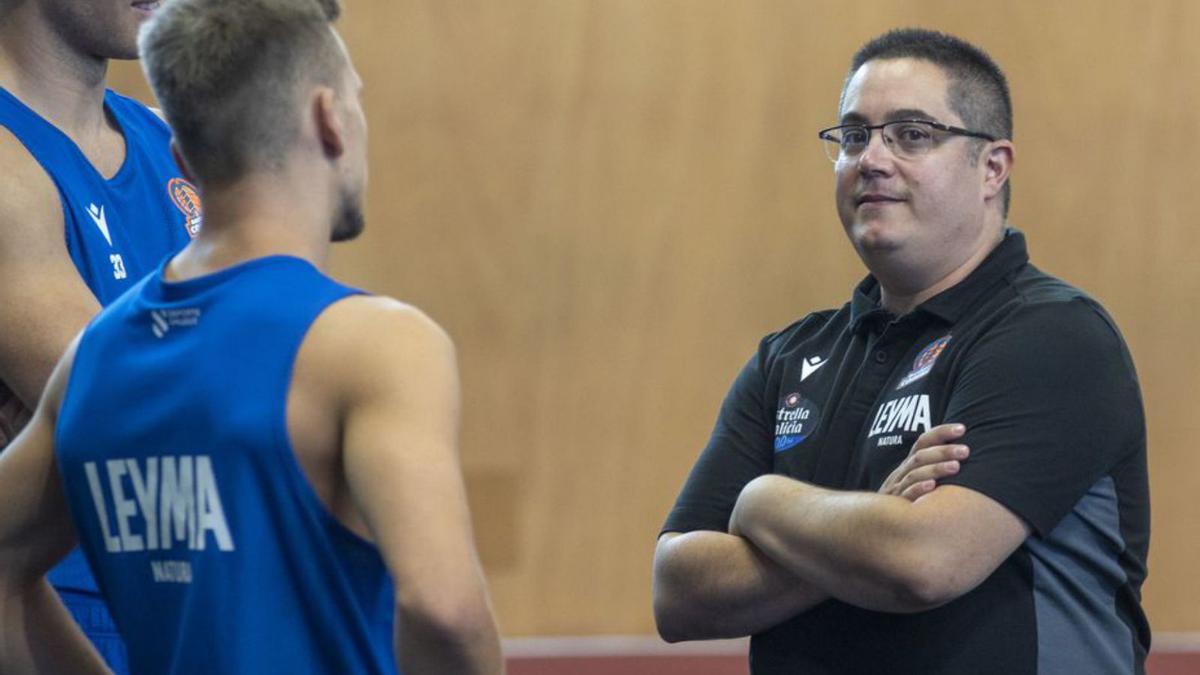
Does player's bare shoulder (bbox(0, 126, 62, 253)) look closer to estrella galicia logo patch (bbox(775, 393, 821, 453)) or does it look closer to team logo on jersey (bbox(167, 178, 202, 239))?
team logo on jersey (bbox(167, 178, 202, 239))

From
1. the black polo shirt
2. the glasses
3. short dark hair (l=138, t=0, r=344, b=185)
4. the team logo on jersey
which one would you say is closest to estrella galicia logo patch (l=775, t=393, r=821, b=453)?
the black polo shirt

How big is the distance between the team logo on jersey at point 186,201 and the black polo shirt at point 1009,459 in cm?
89

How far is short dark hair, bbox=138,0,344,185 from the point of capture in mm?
1352

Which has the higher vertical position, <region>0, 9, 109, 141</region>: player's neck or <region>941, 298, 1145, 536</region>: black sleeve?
<region>0, 9, 109, 141</region>: player's neck

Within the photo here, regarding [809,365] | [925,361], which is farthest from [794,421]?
[925,361]

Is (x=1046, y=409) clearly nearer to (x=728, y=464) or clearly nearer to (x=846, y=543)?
(x=846, y=543)

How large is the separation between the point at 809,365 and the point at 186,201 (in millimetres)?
929

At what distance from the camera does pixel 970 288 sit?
6.95ft

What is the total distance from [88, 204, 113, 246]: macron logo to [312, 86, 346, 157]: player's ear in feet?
2.26

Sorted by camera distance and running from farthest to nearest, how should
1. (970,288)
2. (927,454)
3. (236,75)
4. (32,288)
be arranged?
(970,288) → (927,454) → (32,288) → (236,75)

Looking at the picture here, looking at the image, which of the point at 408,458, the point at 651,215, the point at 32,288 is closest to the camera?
the point at 408,458

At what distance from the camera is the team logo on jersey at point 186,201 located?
2.14 metres

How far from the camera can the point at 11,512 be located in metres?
1.44

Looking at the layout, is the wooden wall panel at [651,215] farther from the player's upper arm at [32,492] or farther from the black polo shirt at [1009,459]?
the player's upper arm at [32,492]
